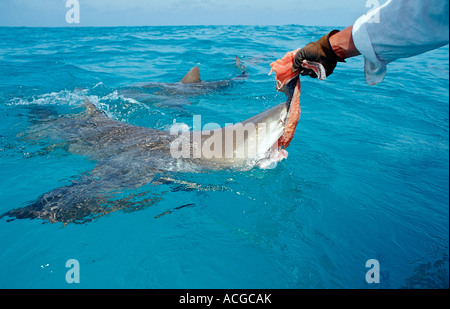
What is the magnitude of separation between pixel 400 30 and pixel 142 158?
12.7ft

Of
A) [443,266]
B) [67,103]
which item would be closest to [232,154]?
[443,266]

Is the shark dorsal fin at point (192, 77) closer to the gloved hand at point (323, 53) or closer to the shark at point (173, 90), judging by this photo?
the shark at point (173, 90)

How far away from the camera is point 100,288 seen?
9.52 feet

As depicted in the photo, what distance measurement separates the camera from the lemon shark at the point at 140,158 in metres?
3.80

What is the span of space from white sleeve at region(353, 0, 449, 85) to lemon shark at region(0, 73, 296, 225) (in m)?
0.95

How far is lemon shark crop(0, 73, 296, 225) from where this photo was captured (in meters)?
3.80

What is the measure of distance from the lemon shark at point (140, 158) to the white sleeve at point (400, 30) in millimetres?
955

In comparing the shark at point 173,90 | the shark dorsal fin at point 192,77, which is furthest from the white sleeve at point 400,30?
the shark dorsal fin at point 192,77

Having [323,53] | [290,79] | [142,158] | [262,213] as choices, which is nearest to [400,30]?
[323,53]

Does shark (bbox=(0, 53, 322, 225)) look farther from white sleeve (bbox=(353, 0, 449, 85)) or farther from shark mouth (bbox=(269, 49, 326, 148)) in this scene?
white sleeve (bbox=(353, 0, 449, 85))

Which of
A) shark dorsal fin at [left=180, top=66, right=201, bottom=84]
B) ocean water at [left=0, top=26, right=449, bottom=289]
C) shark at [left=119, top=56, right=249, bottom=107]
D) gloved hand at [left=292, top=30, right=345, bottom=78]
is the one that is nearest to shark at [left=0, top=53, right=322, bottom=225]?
ocean water at [left=0, top=26, right=449, bottom=289]

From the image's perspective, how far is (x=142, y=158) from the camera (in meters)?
4.75

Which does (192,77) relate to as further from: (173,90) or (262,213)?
(262,213)
